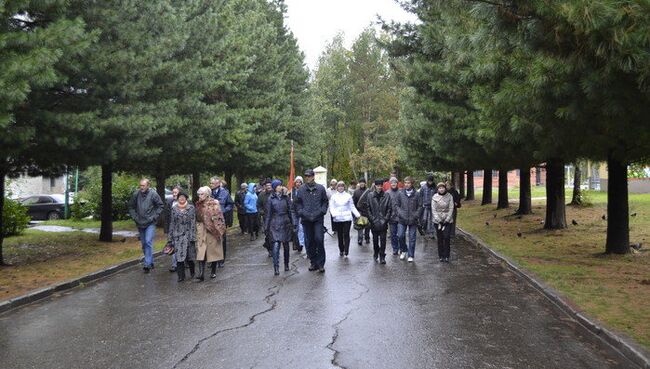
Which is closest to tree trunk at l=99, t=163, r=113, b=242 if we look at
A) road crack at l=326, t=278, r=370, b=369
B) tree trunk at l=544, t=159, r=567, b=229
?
road crack at l=326, t=278, r=370, b=369

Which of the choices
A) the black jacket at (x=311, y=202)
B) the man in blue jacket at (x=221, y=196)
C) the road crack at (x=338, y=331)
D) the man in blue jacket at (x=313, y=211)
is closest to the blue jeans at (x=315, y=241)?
the man in blue jacket at (x=313, y=211)

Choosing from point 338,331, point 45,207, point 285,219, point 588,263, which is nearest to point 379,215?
point 285,219

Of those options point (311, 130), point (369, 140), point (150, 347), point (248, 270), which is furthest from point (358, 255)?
point (369, 140)

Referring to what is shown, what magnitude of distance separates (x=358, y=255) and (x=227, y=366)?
9920mm

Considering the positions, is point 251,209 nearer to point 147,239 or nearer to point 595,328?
point 147,239

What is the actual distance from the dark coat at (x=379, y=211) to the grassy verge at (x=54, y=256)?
5750mm

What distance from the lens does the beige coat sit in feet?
40.5

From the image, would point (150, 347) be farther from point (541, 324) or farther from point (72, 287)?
point (72, 287)

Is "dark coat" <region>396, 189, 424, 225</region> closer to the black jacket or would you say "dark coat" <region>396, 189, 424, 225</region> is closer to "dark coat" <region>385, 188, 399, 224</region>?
"dark coat" <region>385, 188, 399, 224</region>

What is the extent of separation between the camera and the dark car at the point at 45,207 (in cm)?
3584

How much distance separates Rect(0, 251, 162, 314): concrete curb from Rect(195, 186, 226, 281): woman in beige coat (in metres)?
2.17

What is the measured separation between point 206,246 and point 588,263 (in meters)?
7.50

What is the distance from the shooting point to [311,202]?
12.9m

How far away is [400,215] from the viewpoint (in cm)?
1439
